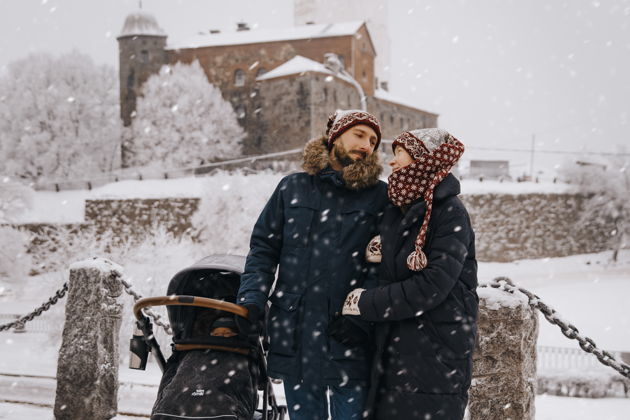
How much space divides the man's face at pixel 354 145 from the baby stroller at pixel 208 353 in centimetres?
90

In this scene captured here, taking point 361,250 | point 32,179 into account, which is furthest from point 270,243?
point 32,179

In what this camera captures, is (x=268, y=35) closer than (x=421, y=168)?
No

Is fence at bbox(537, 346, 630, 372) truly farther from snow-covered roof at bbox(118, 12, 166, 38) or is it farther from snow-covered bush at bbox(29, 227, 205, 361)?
snow-covered roof at bbox(118, 12, 166, 38)

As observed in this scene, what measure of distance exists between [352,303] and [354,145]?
880mm

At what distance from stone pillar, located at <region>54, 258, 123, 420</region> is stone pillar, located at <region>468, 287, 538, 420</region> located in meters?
2.76

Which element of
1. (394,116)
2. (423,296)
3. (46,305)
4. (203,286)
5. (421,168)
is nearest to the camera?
(423,296)

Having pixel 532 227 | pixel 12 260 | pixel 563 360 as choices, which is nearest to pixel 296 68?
pixel 532 227

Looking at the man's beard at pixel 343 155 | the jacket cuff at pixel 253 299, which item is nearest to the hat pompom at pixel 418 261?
the man's beard at pixel 343 155

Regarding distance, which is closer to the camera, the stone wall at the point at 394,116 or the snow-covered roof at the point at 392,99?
the stone wall at the point at 394,116

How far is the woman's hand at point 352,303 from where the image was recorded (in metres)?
3.10

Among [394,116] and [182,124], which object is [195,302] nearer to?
[182,124]

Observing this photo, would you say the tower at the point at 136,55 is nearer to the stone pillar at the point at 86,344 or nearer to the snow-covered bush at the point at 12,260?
the snow-covered bush at the point at 12,260

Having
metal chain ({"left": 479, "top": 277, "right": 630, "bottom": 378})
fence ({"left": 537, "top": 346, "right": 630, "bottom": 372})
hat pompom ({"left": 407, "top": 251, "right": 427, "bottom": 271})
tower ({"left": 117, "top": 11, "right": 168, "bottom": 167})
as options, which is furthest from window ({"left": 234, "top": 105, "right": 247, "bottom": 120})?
hat pompom ({"left": 407, "top": 251, "right": 427, "bottom": 271})

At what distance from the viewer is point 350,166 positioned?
332cm
